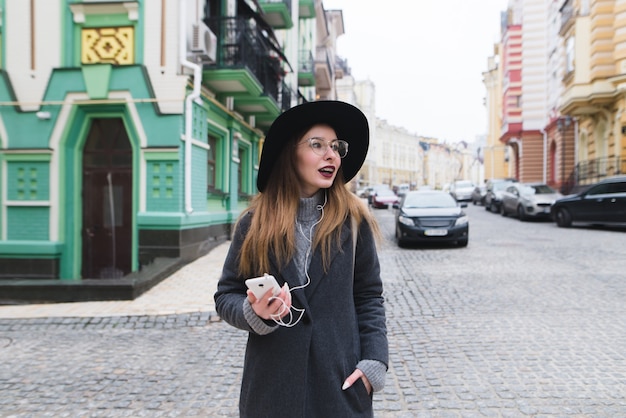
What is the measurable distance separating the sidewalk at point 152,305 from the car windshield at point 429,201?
22.9 feet

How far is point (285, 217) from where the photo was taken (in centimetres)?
192

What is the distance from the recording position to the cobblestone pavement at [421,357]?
12.5 feet

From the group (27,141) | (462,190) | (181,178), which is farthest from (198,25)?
(462,190)

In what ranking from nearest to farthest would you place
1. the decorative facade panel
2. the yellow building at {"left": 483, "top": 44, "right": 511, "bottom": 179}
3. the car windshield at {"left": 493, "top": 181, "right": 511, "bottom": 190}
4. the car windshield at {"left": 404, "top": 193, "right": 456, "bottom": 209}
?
1. the decorative facade panel
2. the car windshield at {"left": 404, "top": 193, "right": 456, "bottom": 209}
3. the car windshield at {"left": 493, "top": 181, "right": 511, "bottom": 190}
4. the yellow building at {"left": 483, "top": 44, "right": 511, "bottom": 179}

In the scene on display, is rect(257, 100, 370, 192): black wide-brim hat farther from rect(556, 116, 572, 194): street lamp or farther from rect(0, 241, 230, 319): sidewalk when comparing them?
rect(556, 116, 572, 194): street lamp

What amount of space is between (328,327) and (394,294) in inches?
235

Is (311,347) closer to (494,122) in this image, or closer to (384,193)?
(384,193)

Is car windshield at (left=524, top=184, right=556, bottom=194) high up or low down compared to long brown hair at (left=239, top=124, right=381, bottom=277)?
up

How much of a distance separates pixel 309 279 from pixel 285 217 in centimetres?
25

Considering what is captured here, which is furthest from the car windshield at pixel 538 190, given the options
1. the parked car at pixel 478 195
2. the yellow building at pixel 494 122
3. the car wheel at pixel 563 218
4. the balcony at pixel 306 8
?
the yellow building at pixel 494 122

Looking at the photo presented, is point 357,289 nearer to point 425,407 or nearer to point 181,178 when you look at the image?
point 425,407

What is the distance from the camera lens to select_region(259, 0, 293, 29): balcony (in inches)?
632

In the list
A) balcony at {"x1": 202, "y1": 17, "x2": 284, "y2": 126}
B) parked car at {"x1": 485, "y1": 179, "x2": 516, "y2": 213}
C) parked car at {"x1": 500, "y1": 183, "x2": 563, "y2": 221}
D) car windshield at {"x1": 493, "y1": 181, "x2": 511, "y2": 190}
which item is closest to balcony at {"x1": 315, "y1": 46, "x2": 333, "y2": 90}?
parked car at {"x1": 485, "y1": 179, "x2": 516, "y2": 213}

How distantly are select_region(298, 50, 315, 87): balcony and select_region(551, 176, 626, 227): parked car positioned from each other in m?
11.8
